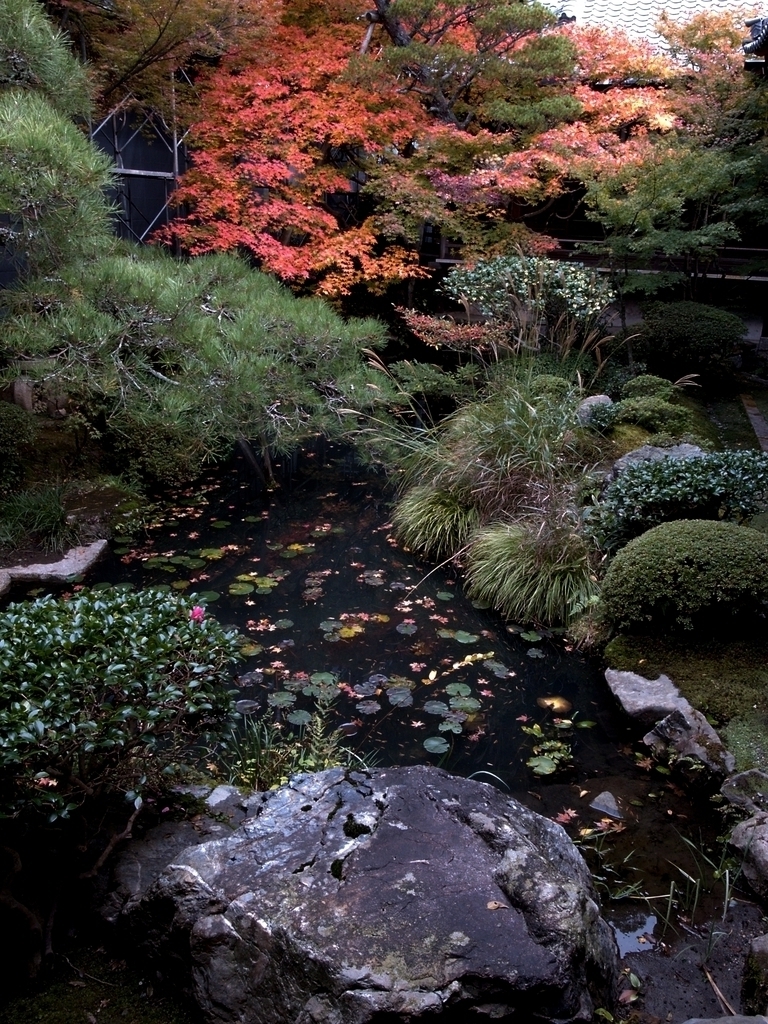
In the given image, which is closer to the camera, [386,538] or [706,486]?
[706,486]

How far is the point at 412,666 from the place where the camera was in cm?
520

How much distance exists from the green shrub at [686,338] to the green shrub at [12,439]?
24.6 ft

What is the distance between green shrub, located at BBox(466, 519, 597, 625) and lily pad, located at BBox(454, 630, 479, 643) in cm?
40

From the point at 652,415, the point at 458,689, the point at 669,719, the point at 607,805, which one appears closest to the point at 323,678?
the point at 458,689

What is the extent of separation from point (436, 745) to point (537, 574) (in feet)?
6.25

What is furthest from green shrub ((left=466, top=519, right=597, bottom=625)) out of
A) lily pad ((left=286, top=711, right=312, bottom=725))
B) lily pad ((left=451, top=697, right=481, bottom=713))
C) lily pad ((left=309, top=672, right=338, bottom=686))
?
lily pad ((left=286, top=711, right=312, bottom=725))

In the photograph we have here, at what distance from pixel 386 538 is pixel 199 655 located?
4.45 m

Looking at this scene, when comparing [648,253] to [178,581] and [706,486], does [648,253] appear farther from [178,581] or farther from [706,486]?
[178,581]

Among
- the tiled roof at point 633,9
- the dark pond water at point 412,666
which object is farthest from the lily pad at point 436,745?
the tiled roof at point 633,9

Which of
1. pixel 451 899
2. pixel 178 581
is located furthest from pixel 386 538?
pixel 451 899

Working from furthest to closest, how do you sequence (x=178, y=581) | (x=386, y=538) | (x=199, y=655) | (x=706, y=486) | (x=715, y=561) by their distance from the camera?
(x=386, y=538)
(x=178, y=581)
(x=706, y=486)
(x=715, y=561)
(x=199, y=655)

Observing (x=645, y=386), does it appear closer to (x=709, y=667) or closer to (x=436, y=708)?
(x=709, y=667)

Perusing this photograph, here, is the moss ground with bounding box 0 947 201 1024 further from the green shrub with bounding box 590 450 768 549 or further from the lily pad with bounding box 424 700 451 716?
the green shrub with bounding box 590 450 768 549

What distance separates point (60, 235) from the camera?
15.8 ft
